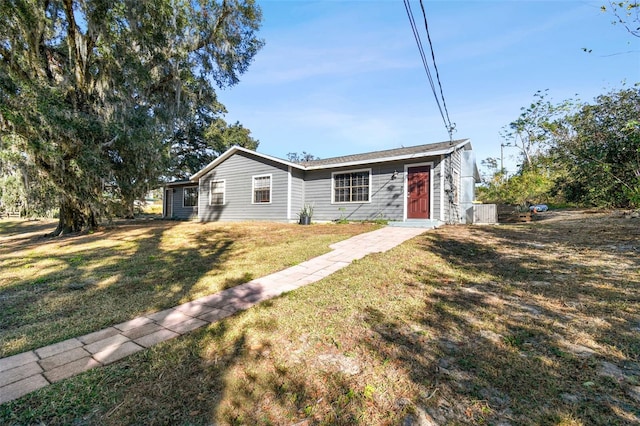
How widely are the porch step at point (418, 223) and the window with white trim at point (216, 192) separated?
29.5 feet

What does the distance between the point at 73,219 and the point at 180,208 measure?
694 cm

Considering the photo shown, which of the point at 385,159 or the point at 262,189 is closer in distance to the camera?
the point at 385,159

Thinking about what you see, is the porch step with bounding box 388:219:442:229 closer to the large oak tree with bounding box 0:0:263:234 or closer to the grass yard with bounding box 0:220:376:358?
the grass yard with bounding box 0:220:376:358

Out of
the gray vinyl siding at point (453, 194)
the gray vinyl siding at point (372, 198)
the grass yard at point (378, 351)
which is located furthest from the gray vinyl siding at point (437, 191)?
the grass yard at point (378, 351)

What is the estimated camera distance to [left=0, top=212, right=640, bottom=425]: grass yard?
66.6 inches

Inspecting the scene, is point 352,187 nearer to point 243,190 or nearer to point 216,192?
point 243,190

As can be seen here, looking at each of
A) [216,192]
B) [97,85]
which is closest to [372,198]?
[216,192]

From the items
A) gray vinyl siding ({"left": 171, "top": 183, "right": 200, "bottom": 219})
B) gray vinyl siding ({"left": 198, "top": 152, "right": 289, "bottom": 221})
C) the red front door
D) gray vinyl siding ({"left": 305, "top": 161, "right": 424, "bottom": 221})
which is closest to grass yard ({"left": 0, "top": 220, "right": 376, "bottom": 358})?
gray vinyl siding ({"left": 305, "top": 161, "right": 424, "bottom": 221})

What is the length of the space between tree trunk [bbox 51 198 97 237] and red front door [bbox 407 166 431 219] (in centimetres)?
1160

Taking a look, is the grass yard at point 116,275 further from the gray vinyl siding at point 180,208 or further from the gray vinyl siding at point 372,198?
the gray vinyl siding at point 180,208

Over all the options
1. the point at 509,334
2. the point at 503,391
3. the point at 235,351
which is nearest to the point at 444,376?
the point at 503,391

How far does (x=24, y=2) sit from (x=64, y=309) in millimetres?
9595

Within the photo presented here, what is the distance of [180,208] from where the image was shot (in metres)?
17.5

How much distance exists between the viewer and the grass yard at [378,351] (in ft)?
5.55
